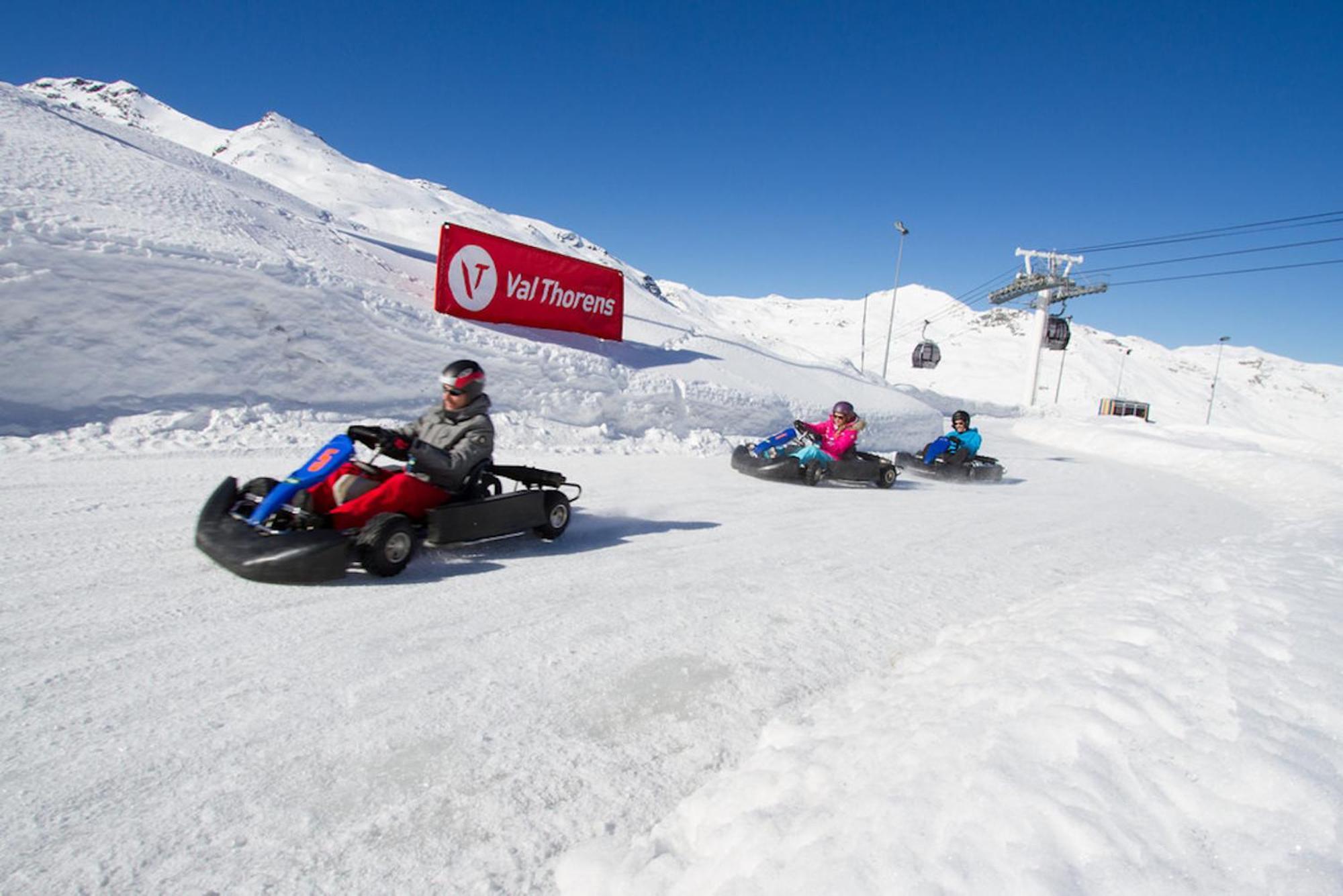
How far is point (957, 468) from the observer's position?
12.4 metres

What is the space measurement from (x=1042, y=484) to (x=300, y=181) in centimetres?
7401

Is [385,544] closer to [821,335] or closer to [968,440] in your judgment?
[968,440]

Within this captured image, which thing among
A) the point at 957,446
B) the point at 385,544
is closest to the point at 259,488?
the point at 385,544

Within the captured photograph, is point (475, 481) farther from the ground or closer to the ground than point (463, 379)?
closer to the ground

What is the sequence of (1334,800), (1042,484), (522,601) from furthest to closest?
(1042,484) < (522,601) < (1334,800)

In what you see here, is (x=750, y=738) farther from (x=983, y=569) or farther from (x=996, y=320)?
(x=996, y=320)

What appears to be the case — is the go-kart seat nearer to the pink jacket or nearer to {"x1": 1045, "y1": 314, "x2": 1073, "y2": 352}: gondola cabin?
the pink jacket

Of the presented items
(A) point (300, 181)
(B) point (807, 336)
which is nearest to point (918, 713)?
(A) point (300, 181)

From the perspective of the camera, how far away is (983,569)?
572 cm

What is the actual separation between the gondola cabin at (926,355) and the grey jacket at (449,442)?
39144 millimetres

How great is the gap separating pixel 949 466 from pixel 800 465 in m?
4.42

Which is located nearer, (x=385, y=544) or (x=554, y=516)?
(x=385, y=544)

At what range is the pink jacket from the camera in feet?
33.4

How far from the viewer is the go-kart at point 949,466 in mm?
12375
